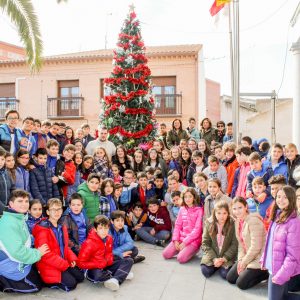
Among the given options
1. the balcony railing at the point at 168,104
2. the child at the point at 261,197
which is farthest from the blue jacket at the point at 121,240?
the balcony railing at the point at 168,104

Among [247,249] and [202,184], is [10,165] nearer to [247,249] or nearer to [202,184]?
[202,184]

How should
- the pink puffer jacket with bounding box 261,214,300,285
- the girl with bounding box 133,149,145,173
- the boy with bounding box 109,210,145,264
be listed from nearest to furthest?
the pink puffer jacket with bounding box 261,214,300,285 < the boy with bounding box 109,210,145,264 < the girl with bounding box 133,149,145,173

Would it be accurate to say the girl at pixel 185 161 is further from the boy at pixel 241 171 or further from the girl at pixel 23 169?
the girl at pixel 23 169

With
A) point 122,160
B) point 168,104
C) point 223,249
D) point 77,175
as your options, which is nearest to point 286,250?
point 223,249

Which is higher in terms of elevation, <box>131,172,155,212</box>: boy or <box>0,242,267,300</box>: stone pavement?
<box>131,172,155,212</box>: boy

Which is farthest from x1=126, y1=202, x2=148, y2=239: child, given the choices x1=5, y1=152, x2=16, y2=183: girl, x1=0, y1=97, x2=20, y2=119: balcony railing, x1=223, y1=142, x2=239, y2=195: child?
x1=0, y1=97, x2=20, y2=119: balcony railing

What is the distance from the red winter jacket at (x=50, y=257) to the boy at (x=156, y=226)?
1945mm

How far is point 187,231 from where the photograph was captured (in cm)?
536

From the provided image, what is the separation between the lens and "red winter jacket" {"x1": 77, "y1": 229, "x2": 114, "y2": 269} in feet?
14.1

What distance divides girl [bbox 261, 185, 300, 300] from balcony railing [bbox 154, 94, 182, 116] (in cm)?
1388

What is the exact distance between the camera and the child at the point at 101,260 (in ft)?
14.0

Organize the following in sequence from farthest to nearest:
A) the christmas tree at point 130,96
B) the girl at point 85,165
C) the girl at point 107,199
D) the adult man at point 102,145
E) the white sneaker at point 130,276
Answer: the christmas tree at point 130,96, the adult man at point 102,145, the girl at point 85,165, the girl at point 107,199, the white sneaker at point 130,276

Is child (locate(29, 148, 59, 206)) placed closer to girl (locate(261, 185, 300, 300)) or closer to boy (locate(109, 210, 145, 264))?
boy (locate(109, 210, 145, 264))

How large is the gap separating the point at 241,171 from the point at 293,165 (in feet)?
2.85
